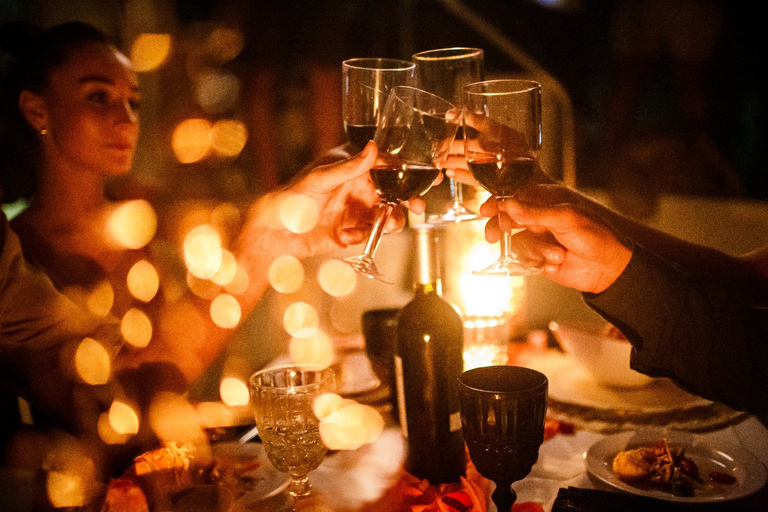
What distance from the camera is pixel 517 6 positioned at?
552cm

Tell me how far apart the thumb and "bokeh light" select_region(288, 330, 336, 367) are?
52cm

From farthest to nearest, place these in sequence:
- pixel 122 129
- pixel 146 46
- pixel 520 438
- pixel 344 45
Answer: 1. pixel 344 45
2. pixel 146 46
3. pixel 122 129
4. pixel 520 438

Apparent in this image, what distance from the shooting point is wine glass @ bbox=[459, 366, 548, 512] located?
684mm

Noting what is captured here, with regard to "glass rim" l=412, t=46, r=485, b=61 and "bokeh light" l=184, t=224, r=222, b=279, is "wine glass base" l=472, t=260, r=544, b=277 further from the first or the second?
"bokeh light" l=184, t=224, r=222, b=279

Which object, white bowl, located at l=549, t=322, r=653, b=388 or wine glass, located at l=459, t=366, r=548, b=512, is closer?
wine glass, located at l=459, t=366, r=548, b=512

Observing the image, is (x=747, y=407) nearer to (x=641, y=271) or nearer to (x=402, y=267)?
(x=641, y=271)

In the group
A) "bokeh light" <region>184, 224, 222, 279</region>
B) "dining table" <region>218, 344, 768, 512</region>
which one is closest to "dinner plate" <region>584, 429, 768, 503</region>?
"dining table" <region>218, 344, 768, 512</region>

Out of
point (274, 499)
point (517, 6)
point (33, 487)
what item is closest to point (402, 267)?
point (274, 499)

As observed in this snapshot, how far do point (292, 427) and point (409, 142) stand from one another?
48cm

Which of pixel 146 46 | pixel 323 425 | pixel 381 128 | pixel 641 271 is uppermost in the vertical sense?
pixel 146 46

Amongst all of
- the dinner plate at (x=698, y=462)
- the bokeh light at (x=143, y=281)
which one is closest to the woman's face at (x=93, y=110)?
the bokeh light at (x=143, y=281)

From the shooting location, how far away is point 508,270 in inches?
38.1

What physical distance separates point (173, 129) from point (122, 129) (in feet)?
9.54

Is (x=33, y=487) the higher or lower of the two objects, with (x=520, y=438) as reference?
lower
